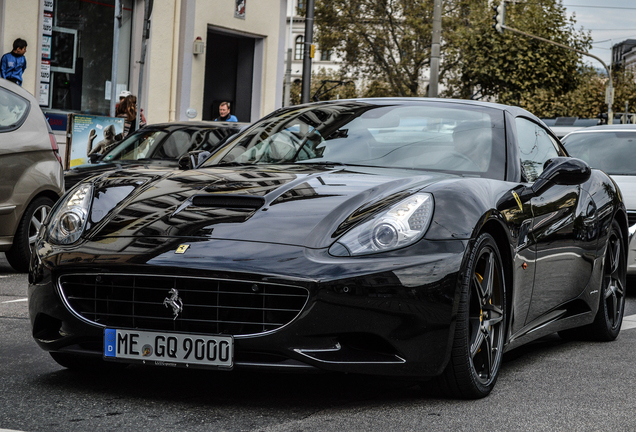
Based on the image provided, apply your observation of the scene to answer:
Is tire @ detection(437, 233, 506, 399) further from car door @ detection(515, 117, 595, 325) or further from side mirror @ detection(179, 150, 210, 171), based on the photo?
side mirror @ detection(179, 150, 210, 171)

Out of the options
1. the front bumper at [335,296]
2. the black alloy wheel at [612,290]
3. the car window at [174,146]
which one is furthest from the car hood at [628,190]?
the front bumper at [335,296]

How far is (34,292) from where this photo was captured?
396 cm

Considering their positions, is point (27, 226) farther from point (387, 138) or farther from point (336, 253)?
point (336, 253)

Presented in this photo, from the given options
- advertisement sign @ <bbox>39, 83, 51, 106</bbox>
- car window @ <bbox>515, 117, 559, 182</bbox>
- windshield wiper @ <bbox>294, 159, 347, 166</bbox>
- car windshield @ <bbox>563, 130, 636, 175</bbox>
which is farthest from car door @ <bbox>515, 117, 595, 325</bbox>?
advertisement sign @ <bbox>39, 83, 51, 106</bbox>

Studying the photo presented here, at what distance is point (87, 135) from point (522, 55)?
3411 centimetres

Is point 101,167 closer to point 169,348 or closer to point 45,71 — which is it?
point 45,71

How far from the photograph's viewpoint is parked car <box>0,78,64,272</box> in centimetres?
800

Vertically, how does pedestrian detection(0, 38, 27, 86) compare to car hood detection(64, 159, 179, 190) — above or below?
above

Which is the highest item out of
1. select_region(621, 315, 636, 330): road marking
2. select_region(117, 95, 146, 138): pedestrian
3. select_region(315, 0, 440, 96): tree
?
select_region(315, 0, 440, 96): tree

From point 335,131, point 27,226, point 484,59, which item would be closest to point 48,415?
point 335,131

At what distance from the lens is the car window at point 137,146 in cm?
1138

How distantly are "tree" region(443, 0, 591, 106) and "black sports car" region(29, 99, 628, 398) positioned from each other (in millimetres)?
41077

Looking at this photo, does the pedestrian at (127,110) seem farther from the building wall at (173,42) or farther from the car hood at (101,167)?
the car hood at (101,167)

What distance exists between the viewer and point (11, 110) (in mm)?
8141
